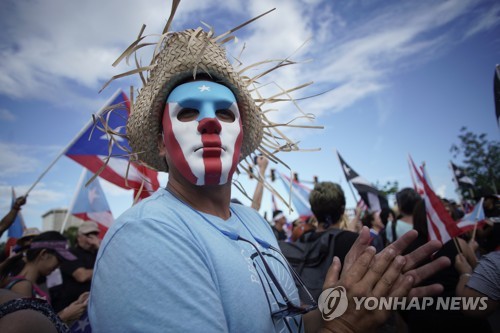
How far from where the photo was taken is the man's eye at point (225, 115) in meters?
1.78

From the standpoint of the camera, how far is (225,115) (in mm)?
1807

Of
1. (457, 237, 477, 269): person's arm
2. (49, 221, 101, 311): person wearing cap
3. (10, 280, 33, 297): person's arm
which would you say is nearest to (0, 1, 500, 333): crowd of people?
(10, 280, 33, 297): person's arm

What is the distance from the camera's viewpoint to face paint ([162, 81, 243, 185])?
1620 mm

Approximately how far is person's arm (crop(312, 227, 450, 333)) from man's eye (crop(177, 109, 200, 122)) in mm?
1096

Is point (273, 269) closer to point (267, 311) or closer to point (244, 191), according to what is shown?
point (267, 311)

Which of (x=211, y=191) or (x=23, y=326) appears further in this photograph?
(x=211, y=191)

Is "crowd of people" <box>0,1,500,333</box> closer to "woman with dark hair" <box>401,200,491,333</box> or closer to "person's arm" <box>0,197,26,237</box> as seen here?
"woman with dark hair" <box>401,200,491,333</box>

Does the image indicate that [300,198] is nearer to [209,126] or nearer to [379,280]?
[209,126]

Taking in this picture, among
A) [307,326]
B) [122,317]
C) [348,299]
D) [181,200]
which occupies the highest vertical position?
[181,200]

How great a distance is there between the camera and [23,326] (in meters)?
1.45

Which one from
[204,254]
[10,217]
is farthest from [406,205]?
[10,217]

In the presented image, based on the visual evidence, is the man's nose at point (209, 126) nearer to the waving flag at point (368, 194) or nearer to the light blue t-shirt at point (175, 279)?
the light blue t-shirt at point (175, 279)

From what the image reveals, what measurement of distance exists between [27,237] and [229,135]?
14.3 ft

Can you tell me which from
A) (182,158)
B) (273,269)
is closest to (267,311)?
(273,269)
